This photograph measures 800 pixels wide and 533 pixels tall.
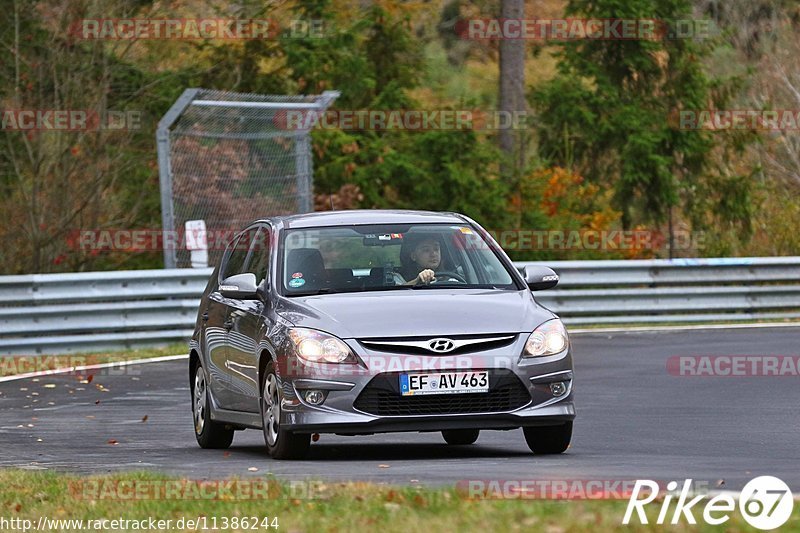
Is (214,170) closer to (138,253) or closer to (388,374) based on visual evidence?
(138,253)

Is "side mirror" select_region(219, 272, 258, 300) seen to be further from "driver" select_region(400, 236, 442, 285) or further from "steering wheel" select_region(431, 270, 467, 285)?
"steering wheel" select_region(431, 270, 467, 285)

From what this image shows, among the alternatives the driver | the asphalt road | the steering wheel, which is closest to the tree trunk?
the asphalt road

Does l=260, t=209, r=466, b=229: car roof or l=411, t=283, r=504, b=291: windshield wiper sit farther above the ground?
l=260, t=209, r=466, b=229: car roof

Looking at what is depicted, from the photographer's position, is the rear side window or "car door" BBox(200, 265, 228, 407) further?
the rear side window

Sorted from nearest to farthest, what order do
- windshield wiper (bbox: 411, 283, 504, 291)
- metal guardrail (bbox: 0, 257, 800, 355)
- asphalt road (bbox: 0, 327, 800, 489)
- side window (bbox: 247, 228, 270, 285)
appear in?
asphalt road (bbox: 0, 327, 800, 489)
windshield wiper (bbox: 411, 283, 504, 291)
side window (bbox: 247, 228, 270, 285)
metal guardrail (bbox: 0, 257, 800, 355)

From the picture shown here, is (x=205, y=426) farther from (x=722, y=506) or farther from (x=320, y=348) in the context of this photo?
(x=722, y=506)

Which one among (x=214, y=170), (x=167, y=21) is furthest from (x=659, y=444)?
(x=167, y=21)

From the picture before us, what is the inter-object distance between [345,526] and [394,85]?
26.9 m

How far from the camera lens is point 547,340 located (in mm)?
11273

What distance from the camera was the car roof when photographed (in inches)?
491

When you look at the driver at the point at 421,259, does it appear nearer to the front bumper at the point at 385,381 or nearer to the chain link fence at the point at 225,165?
the front bumper at the point at 385,381

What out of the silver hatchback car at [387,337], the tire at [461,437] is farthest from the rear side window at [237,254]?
the tire at [461,437]

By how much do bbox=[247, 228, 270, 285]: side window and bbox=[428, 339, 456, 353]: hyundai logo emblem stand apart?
174cm

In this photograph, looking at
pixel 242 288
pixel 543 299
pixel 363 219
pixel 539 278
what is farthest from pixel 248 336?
pixel 543 299
